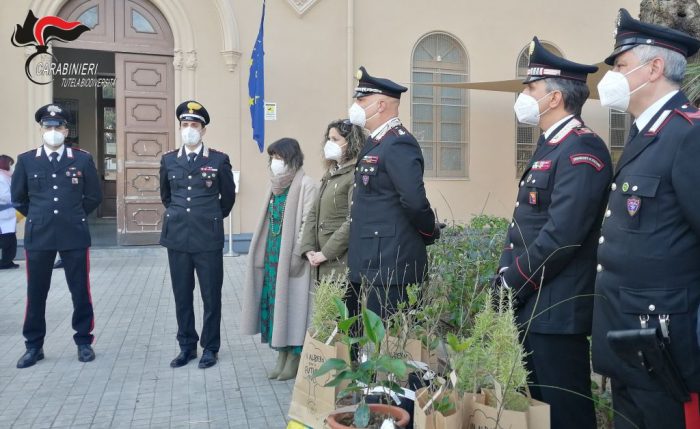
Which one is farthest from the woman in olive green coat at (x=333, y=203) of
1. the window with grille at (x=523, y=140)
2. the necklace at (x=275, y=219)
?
the window with grille at (x=523, y=140)

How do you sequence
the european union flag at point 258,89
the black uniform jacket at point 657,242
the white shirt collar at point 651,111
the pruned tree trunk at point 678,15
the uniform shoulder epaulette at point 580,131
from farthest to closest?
1. the european union flag at point 258,89
2. the pruned tree trunk at point 678,15
3. the uniform shoulder epaulette at point 580,131
4. the white shirt collar at point 651,111
5. the black uniform jacket at point 657,242

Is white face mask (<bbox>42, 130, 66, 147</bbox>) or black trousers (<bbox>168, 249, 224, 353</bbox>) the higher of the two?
white face mask (<bbox>42, 130, 66, 147</bbox>)

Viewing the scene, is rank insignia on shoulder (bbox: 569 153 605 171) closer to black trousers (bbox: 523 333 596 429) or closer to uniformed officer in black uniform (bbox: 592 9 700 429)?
uniformed officer in black uniform (bbox: 592 9 700 429)

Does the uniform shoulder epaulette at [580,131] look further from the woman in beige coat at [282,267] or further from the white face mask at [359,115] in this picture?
the woman in beige coat at [282,267]

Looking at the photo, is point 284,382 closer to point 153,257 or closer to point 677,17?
point 677,17

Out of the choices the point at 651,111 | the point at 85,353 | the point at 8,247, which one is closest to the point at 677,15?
the point at 651,111

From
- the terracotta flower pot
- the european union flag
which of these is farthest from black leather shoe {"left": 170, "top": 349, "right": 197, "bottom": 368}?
the european union flag

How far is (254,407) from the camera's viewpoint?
14.1 ft

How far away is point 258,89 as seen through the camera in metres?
9.92

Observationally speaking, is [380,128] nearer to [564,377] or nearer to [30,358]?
[564,377]

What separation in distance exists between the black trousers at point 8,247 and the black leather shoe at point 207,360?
19.0 feet

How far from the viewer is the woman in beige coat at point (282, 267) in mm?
4707

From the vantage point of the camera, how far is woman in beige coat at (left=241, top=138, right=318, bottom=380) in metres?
→ 4.71

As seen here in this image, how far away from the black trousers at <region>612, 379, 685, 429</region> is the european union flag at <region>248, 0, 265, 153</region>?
8.20 m
